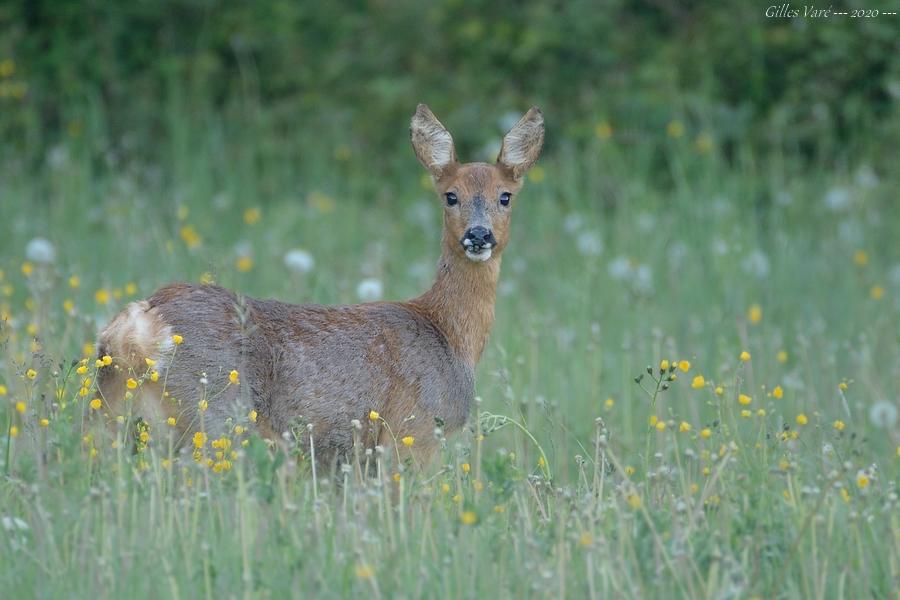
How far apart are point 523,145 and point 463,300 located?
75 centimetres

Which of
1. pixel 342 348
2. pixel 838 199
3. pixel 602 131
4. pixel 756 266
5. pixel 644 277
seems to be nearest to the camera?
pixel 342 348

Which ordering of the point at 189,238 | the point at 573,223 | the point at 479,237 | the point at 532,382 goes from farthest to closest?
1. the point at 573,223
2. the point at 189,238
3. the point at 532,382
4. the point at 479,237

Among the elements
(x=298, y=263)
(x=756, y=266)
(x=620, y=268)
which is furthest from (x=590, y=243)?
(x=298, y=263)

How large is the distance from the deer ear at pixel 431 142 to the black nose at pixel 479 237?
1.58ft

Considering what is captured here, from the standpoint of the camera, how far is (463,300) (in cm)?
612

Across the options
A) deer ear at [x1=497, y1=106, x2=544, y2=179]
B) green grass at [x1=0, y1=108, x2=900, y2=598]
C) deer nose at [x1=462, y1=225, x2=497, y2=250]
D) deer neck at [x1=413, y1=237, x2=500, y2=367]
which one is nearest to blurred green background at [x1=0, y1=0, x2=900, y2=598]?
green grass at [x1=0, y1=108, x2=900, y2=598]

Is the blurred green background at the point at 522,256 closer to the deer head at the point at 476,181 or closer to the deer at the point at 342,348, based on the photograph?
the deer at the point at 342,348

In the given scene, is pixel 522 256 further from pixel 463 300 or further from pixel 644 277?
pixel 463 300

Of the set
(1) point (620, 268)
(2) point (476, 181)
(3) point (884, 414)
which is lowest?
(3) point (884, 414)

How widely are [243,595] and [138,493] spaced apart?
23.5 inches

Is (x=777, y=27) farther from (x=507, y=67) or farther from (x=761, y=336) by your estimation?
(x=761, y=336)

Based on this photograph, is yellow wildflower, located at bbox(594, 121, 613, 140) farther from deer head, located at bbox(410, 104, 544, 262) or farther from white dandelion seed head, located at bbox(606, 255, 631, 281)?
deer head, located at bbox(410, 104, 544, 262)

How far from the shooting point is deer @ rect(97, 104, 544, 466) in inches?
194

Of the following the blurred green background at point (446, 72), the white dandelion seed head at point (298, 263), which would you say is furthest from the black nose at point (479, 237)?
the blurred green background at point (446, 72)
